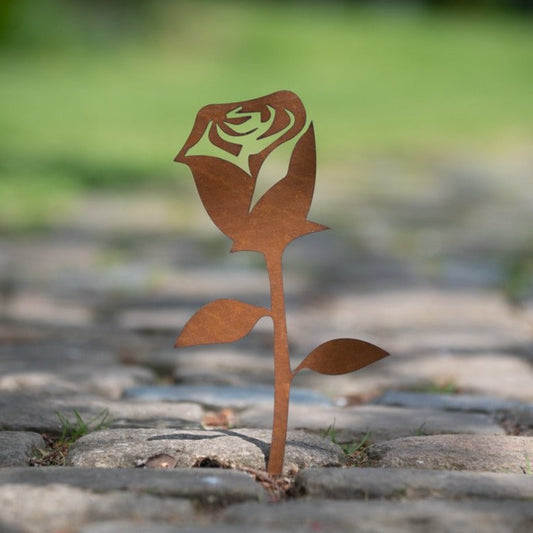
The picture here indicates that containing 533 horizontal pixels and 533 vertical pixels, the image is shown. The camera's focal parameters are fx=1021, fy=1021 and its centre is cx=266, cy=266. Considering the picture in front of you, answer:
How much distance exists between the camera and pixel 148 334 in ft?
10.2

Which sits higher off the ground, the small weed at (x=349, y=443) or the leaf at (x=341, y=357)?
the leaf at (x=341, y=357)

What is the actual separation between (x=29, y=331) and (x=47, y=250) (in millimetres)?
1340

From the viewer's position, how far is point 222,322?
178 cm

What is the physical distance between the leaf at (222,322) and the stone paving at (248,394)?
202 millimetres

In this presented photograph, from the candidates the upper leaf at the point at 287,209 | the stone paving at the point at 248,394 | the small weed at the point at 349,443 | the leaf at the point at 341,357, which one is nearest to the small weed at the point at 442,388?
the stone paving at the point at 248,394

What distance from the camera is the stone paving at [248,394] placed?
152cm

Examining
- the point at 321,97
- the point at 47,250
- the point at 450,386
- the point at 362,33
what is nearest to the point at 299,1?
the point at 362,33

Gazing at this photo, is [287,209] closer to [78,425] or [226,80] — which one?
[78,425]

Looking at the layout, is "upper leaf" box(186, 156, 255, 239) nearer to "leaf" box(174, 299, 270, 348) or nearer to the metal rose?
the metal rose

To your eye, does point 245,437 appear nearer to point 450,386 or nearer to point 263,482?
point 263,482

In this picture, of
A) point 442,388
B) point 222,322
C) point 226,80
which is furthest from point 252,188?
point 226,80

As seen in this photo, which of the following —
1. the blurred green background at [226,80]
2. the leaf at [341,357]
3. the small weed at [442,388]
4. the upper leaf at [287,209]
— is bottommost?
the small weed at [442,388]

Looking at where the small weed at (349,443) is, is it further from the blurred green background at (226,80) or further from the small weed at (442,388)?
the blurred green background at (226,80)

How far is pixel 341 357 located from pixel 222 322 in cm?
22
